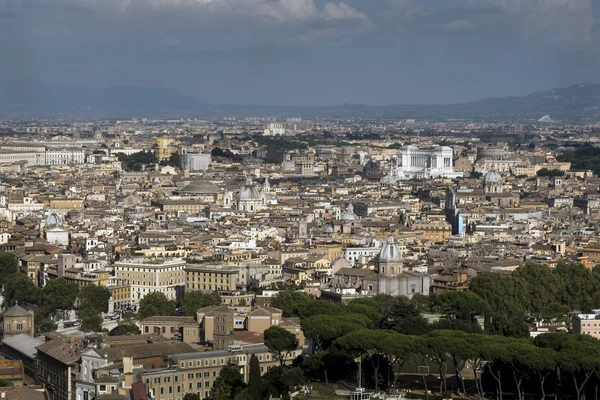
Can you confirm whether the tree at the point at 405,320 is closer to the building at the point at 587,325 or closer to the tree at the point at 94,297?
the building at the point at 587,325

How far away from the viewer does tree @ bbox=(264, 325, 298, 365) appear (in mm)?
31130

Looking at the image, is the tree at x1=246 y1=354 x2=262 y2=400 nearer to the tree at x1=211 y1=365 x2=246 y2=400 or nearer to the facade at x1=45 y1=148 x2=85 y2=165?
the tree at x1=211 y1=365 x2=246 y2=400

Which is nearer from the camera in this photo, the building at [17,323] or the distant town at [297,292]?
the distant town at [297,292]

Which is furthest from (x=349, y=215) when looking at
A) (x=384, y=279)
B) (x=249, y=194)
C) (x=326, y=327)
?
(x=326, y=327)

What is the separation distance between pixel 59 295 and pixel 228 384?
12.4 meters

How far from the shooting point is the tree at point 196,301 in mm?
37684

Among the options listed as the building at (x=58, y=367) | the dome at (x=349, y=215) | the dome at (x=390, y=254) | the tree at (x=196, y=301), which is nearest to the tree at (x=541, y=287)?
the dome at (x=390, y=254)

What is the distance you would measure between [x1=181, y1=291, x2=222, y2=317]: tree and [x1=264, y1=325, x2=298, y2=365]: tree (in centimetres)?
561

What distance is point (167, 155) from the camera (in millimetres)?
120250

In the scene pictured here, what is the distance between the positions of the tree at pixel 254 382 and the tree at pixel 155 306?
30.6 feet

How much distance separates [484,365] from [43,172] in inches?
2827

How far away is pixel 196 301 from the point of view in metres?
38.2

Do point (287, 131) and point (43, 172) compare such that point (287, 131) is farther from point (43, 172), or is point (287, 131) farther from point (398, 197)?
point (398, 197)

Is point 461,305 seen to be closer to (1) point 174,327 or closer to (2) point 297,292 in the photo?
(2) point 297,292
